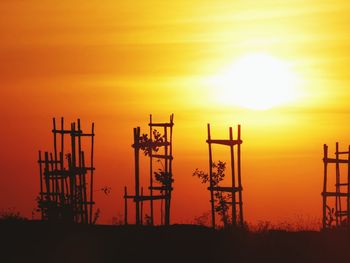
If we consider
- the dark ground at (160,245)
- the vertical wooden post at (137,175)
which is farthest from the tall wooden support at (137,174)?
the dark ground at (160,245)

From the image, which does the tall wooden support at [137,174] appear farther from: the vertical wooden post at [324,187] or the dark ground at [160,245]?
the vertical wooden post at [324,187]

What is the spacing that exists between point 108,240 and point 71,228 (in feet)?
8.39

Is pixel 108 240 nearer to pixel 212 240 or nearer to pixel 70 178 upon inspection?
pixel 212 240

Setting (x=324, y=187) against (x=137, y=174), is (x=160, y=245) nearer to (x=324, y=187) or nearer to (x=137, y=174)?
(x=137, y=174)

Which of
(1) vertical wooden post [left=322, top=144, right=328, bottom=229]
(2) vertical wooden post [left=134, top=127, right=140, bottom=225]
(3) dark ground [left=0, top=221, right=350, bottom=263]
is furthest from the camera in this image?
(1) vertical wooden post [left=322, top=144, right=328, bottom=229]

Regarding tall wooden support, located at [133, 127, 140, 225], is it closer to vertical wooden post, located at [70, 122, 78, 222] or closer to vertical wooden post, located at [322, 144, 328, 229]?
vertical wooden post, located at [70, 122, 78, 222]

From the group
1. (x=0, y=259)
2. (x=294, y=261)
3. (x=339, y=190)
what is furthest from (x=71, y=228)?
(x=339, y=190)

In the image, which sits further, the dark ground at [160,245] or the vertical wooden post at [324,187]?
the vertical wooden post at [324,187]

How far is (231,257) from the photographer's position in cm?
2772

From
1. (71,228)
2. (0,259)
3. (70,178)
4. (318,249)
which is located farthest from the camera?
(70,178)

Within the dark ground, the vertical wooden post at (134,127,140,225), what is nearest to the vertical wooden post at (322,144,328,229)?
the dark ground

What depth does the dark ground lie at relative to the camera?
89.8ft

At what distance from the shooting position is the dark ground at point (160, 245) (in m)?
27.4

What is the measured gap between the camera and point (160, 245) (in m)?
28.3
